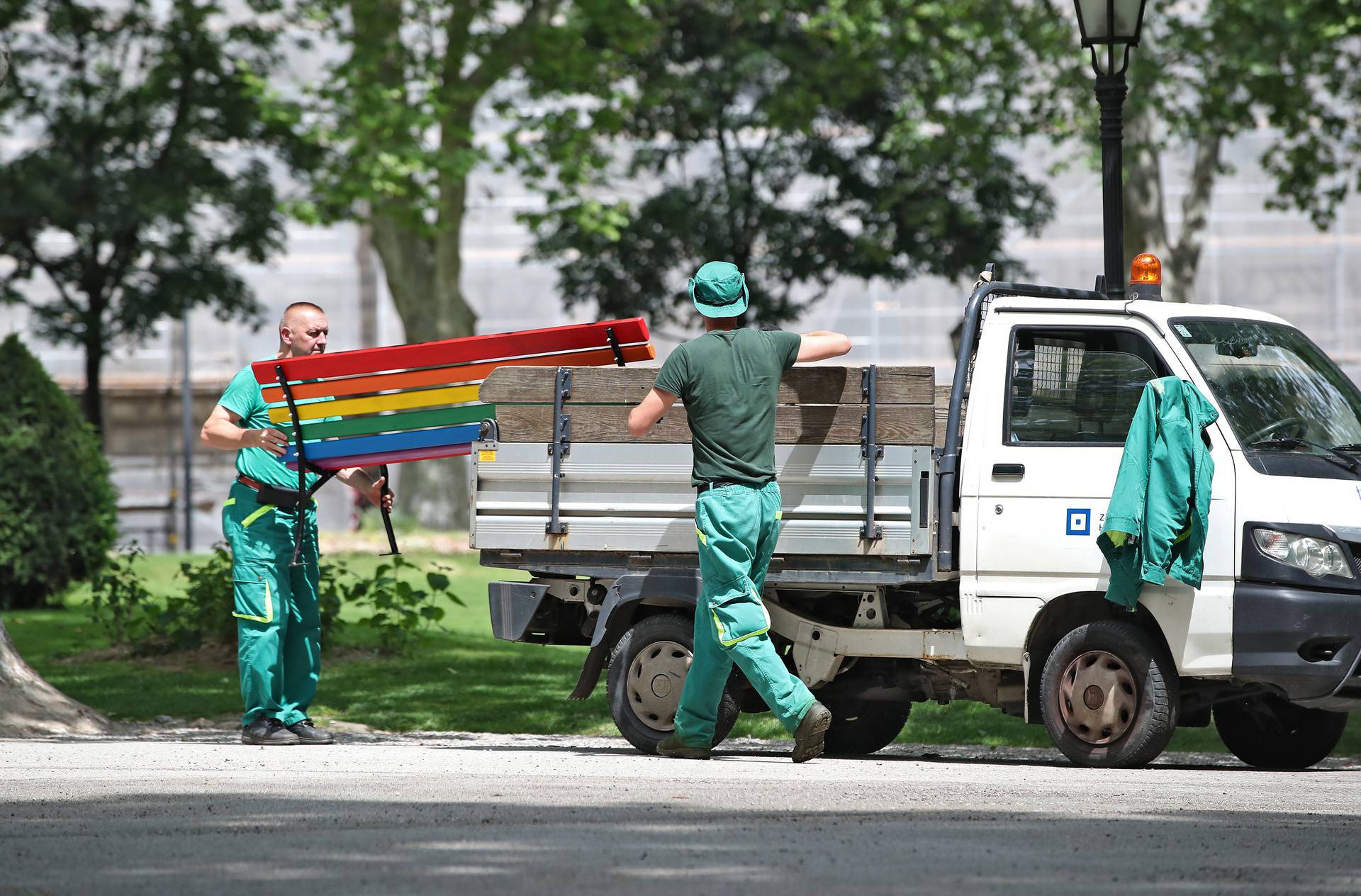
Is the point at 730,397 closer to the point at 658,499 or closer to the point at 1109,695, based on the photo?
the point at 658,499

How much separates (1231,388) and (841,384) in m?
1.58

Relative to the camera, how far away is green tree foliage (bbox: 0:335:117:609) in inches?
688

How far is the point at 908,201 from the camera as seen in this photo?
116ft

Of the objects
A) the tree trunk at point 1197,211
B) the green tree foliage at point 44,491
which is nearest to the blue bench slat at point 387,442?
the green tree foliage at point 44,491

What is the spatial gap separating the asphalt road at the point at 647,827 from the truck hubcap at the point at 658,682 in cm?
22

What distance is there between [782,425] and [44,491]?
11.3 metres

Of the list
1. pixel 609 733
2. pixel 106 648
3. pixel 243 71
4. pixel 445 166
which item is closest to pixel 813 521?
pixel 609 733

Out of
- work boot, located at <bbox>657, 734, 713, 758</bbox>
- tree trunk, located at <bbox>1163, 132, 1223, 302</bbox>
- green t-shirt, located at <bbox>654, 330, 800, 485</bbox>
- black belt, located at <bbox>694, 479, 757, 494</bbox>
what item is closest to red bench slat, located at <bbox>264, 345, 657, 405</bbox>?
green t-shirt, located at <bbox>654, 330, 800, 485</bbox>

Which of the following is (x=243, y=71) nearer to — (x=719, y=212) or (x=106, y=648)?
(x=719, y=212)

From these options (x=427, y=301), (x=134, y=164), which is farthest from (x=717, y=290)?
(x=134, y=164)

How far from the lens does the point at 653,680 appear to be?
27.9 feet

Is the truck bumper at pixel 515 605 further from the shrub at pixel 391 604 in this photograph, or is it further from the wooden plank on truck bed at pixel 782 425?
the shrub at pixel 391 604

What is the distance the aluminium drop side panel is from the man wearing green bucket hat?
13.1 inches

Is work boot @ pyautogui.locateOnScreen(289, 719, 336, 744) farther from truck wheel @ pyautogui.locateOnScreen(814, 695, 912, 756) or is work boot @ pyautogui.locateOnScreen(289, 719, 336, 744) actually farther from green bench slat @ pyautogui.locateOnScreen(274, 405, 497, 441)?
truck wheel @ pyautogui.locateOnScreen(814, 695, 912, 756)
